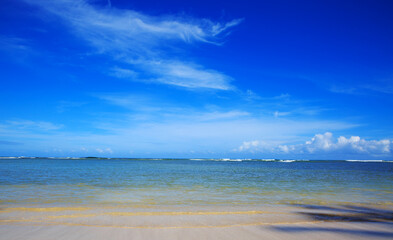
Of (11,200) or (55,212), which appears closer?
(55,212)

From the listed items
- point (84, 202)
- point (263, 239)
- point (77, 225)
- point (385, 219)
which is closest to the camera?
point (263, 239)

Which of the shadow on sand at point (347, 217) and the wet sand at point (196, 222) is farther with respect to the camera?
the shadow on sand at point (347, 217)

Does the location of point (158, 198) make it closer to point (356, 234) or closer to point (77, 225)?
point (77, 225)

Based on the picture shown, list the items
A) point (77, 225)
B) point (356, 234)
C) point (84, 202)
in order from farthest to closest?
point (84, 202) → point (77, 225) → point (356, 234)

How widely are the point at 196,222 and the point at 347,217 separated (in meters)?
6.38

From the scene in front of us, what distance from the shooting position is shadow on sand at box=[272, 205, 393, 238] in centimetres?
731

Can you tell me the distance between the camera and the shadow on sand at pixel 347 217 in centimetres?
731

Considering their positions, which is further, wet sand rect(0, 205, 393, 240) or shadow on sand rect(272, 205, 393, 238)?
shadow on sand rect(272, 205, 393, 238)

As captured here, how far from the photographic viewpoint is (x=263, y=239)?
660 cm

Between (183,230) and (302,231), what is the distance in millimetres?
3764

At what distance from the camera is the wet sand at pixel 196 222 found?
6910 mm

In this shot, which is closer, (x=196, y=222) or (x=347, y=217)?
(x=196, y=222)

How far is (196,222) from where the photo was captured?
8625mm

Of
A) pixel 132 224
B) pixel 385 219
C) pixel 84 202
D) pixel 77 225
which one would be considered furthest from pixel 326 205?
pixel 84 202
